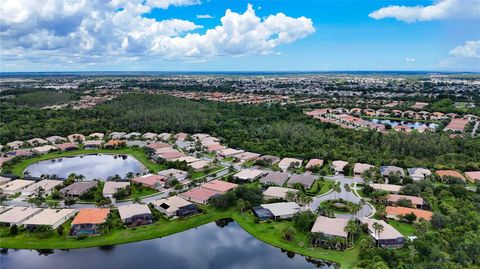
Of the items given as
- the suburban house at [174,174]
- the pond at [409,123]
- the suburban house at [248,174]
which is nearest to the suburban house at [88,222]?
the suburban house at [174,174]

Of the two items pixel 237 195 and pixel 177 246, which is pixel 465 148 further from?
pixel 177 246

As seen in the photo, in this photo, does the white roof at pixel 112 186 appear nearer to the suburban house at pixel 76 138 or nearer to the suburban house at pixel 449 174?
the suburban house at pixel 76 138

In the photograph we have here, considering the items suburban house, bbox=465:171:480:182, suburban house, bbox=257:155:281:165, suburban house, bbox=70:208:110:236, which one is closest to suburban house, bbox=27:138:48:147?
suburban house, bbox=70:208:110:236

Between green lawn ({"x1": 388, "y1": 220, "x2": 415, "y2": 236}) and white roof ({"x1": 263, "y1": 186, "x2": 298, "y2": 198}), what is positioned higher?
white roof ({"x1": 263, "y1": 186, "x2": 298, "y2": 198})

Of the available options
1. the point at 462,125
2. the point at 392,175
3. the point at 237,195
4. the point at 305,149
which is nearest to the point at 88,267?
the point at 237,195

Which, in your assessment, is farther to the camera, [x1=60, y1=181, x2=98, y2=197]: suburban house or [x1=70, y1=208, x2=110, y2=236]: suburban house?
[x1=60, y1=181, x2=98, y2=197]: suburban house

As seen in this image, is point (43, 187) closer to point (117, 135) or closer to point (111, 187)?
point (111, 187)

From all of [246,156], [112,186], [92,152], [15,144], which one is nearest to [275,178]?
[246,156]

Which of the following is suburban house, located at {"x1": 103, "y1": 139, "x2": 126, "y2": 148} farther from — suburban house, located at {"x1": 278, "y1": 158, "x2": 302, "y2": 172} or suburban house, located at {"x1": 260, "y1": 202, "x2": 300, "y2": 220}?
suburban house, located at {"x1": 260, "y1": 202, "x2": 300, "y2": 220}
